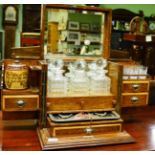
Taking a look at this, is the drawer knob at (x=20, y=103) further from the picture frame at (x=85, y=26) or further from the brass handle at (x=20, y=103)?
the picture frame at (x=85, y=26)

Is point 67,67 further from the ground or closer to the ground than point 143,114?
further from the ground

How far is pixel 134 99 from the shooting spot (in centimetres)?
126

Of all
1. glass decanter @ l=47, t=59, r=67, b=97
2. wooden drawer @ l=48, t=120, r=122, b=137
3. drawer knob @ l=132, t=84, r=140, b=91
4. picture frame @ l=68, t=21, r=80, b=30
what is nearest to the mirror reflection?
picture frame @ l=68, t=21, r=80, b=30

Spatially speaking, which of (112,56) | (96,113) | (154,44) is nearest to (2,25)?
(154,44)

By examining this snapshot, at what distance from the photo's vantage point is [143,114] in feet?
4.94

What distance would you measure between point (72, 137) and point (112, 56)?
A: 1.93 feet

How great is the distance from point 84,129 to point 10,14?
9.90 ft

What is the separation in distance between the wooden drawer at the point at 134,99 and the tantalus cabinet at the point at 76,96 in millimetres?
54

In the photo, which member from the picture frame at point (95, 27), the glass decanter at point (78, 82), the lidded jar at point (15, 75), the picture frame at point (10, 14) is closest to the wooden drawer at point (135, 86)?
the glass decanter at point (78, 82)

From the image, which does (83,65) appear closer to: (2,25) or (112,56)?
(112,56)

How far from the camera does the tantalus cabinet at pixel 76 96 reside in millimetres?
1069

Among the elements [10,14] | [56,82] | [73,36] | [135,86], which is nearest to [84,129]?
[56,82]

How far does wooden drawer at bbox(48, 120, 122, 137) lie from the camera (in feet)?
3.47

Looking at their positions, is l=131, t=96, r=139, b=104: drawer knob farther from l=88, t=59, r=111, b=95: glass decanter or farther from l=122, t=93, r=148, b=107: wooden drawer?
l=88, t=59, r=111, b=95: glass decanter
